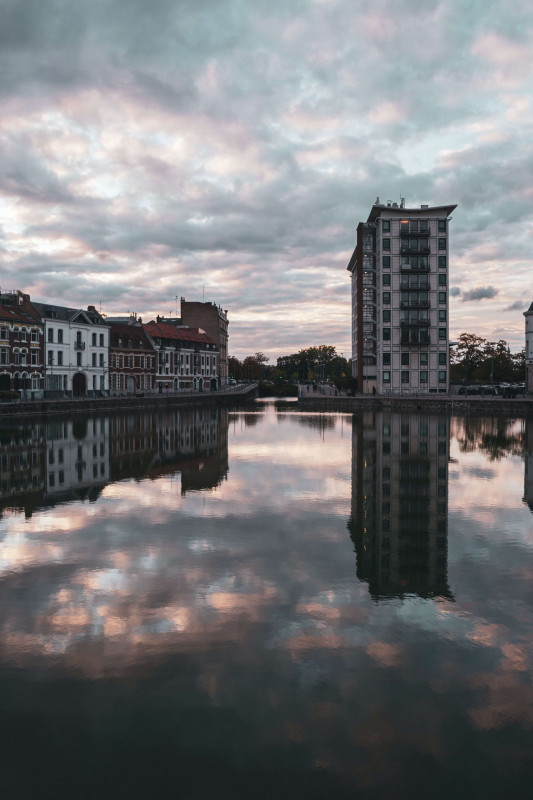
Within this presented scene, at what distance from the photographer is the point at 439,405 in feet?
256

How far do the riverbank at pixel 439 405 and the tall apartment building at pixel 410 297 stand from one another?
40.9 ft

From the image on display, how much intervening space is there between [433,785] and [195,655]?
409cm

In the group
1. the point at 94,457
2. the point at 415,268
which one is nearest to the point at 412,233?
the point at 415,268

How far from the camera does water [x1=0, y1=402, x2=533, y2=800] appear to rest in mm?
6414

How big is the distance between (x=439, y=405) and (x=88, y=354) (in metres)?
54.8

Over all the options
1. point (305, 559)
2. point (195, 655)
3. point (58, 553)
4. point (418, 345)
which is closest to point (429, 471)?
point (305, 559)

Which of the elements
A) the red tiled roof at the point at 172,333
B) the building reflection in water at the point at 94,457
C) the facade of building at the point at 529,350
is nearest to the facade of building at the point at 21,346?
the building reflection in water at the point at 94,457

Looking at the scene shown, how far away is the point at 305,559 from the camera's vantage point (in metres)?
13.7

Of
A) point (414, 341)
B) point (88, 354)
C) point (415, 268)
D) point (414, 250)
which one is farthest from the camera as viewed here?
point (414, 341)

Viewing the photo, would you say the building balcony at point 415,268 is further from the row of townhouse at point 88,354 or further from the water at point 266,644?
the water at point 266,644

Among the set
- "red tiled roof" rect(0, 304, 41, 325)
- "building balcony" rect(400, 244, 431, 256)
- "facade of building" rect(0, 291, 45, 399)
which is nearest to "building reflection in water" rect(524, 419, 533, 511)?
"building balcony" rect(400, 244, 431, 256)

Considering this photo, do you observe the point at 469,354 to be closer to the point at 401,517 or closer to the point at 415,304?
the point at 415,304

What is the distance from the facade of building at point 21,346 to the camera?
7156 cm

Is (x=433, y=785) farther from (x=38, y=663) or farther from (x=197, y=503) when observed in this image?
(x=197, y=503)
